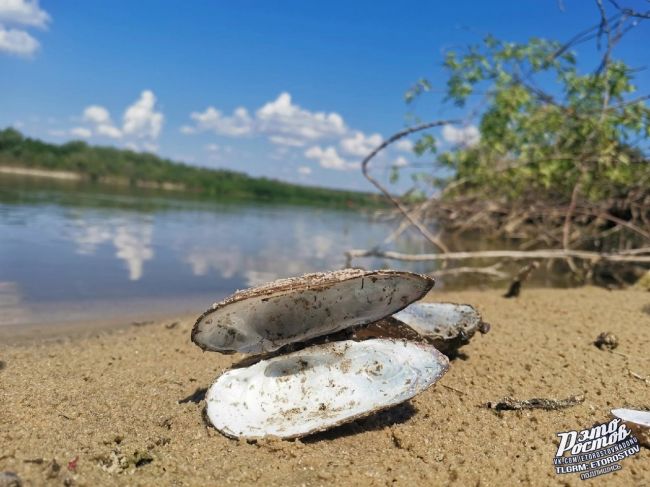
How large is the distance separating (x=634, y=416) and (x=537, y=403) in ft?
1.39

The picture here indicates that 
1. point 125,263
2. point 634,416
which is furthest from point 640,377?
point 125,263

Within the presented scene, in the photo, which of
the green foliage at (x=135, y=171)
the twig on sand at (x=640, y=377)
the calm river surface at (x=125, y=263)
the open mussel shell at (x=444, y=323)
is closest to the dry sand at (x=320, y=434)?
the twig on sand at (x=640, y=377)

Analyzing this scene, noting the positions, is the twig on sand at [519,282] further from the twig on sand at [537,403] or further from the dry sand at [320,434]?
the twig on sand at [537,403]

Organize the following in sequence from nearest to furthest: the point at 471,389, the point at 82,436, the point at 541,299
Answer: the point at 82,436 < the point at 471,389 < the point at 541,299

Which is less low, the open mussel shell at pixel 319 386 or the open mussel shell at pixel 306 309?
the open mussel shell at pixel 306 309

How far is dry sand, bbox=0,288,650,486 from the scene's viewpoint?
1969 millimetres

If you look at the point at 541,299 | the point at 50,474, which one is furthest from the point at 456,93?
the point at 50,474

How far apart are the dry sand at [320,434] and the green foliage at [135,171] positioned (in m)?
45.6

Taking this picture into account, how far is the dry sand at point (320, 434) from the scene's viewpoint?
1.97 metres

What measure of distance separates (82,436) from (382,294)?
1.59 meters

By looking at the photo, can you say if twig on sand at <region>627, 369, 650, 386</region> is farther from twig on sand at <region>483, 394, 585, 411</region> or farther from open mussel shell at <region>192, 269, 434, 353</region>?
open mussel shell at <region>192, 269, 434, 353</region>

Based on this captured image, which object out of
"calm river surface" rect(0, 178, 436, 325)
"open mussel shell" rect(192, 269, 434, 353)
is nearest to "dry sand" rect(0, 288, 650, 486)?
"open mussel shell" rect(192, 269, 434, 353)

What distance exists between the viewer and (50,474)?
5.99 ft

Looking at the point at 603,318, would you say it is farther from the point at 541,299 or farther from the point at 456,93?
the point at 456,93
